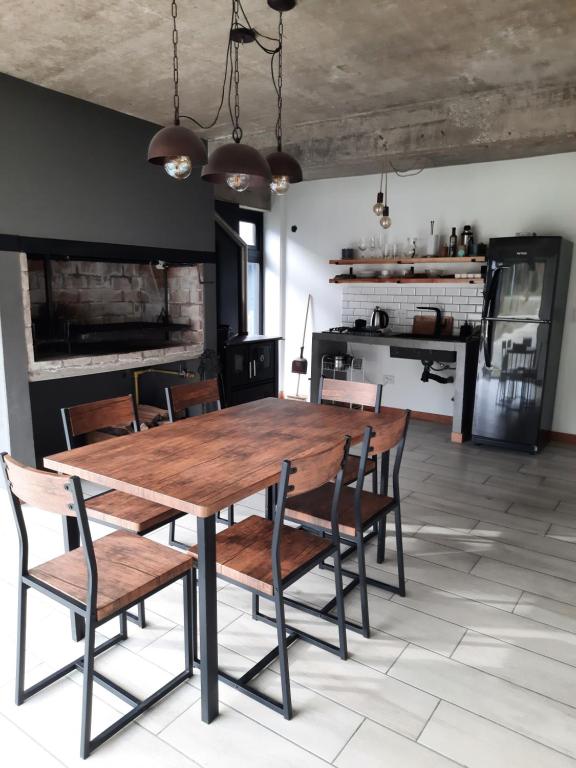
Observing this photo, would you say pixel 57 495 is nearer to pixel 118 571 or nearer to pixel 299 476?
pixel 118 571

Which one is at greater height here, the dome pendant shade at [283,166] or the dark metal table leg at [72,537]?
the dome pendant shade at [283,166]

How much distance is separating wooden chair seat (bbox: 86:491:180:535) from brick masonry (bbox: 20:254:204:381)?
167 centimetres

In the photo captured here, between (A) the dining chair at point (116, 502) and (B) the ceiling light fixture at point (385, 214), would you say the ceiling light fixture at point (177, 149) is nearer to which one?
(A) the dining chair at point (116, 502)

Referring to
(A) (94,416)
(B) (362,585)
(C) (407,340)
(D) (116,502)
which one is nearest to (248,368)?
(C) (407,340)

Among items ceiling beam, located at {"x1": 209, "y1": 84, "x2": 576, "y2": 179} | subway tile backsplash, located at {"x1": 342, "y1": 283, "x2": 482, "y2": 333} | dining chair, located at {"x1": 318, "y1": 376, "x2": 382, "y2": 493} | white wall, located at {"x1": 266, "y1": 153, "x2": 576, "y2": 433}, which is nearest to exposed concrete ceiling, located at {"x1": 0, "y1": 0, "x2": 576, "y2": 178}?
ceiling beam, located at {"x1": 209, "y1": 84, "x2": 576, "y2": 179}

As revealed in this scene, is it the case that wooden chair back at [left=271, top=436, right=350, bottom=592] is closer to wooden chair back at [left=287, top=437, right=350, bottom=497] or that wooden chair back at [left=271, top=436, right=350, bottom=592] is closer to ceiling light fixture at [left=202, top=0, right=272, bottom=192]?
wooden chair back at [left=287, top=437, right=350, bottom=497]

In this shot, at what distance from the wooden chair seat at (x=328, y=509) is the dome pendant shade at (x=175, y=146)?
153 cm

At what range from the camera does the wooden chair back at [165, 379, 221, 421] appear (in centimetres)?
299

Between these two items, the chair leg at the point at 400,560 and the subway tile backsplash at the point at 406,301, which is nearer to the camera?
the chair leg at the point at 400,560

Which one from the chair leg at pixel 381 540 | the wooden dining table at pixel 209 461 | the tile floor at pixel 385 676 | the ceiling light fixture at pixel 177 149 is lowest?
the tile floor at pixel 385 676

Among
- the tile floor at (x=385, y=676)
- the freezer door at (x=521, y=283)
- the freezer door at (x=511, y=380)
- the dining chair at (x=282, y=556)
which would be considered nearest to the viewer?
the tile floor at (x=385, y=676)

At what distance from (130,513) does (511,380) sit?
3577mm

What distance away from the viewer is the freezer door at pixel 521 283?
446 cm

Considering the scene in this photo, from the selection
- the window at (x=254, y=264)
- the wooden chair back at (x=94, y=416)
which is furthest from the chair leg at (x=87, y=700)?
the window at (x=254, y=264)
